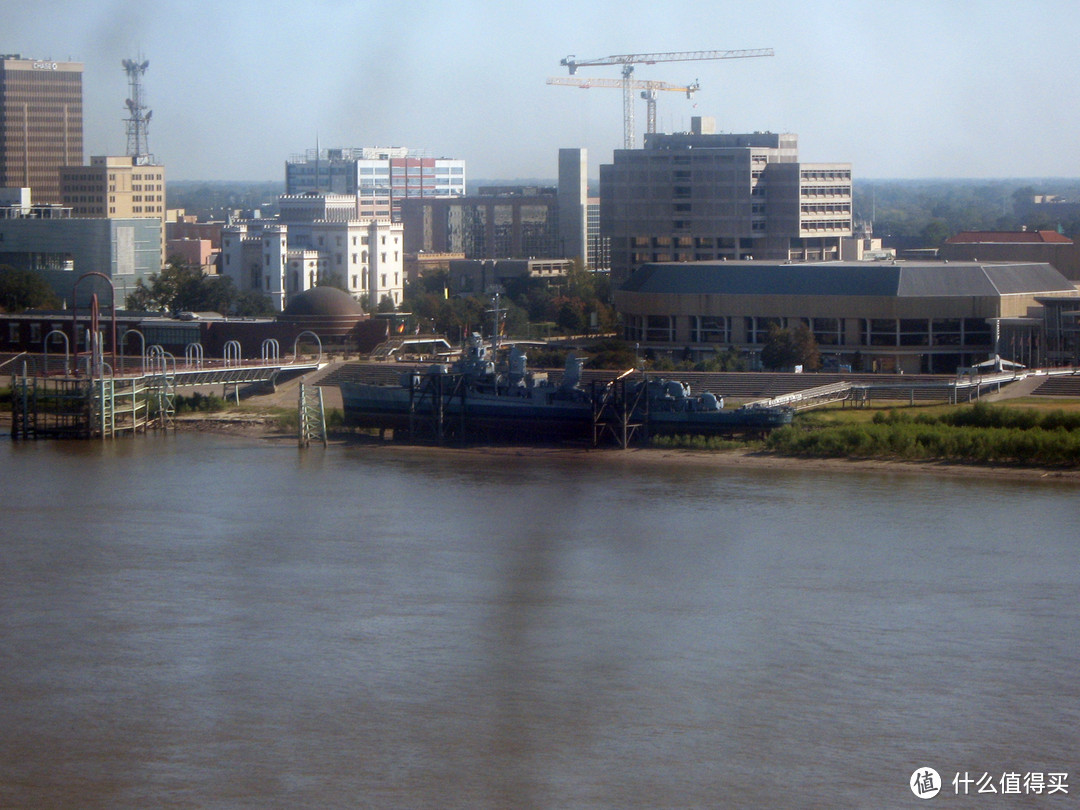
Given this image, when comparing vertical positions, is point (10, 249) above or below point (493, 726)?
above

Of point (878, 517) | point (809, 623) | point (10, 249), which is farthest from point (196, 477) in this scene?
point (10, 249)

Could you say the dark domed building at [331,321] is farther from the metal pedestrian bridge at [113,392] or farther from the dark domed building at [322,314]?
the metal pedestrian bridge at [113,392]

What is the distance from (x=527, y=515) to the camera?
9.50m

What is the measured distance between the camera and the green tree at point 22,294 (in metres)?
22.1

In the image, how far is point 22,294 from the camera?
22.1m

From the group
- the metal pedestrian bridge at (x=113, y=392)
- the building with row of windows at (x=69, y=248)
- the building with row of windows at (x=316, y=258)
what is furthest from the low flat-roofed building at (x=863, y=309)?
the building with row of windows at (x=69, y=248)

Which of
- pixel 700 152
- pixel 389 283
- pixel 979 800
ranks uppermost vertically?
pixel 700 152

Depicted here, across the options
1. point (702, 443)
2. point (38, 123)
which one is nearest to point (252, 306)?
point (702, 443)

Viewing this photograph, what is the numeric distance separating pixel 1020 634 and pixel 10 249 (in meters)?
23.4

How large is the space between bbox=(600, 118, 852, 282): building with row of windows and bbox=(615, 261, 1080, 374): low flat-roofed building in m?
8.12

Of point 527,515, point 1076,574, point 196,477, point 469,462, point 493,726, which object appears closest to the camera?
point 493,726

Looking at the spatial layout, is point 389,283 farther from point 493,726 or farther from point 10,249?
point 493,726

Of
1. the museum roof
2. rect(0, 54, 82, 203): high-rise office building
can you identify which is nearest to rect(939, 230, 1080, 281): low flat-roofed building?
the museum roof

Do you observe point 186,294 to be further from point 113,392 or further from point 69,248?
point 113,392
